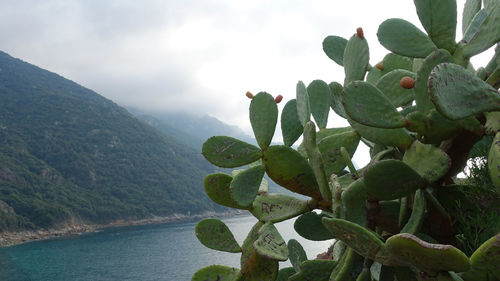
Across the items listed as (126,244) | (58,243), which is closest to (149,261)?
(126,244)

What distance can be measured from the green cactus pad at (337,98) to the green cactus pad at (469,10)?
0.41 metres

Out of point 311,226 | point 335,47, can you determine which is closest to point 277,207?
point 311,226

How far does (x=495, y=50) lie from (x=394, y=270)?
1.88 ft

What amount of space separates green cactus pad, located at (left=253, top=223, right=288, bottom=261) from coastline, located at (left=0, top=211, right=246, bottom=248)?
175 feet

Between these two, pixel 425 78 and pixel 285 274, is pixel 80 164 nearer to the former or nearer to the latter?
pixel 285 274

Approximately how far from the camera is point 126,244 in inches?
1810

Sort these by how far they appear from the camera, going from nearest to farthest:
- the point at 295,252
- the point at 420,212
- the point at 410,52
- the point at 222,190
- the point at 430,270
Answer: the point at 430,270
the point at 420,212
the point at 410,52
the point at 222,190
the point at 295,252

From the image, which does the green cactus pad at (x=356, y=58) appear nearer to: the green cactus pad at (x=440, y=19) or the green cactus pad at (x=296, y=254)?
the green cactus pad at (x=440, y=19)

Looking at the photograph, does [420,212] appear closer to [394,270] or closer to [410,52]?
[394,270]

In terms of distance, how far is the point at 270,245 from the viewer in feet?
3.26

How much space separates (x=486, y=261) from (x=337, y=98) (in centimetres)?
76

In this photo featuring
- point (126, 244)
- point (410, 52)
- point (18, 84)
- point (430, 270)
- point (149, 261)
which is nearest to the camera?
point (430, 270)

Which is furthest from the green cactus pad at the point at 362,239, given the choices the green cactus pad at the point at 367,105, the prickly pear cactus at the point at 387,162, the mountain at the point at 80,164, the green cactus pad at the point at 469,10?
the mountain at the point at 80,164

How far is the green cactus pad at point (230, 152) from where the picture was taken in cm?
112
